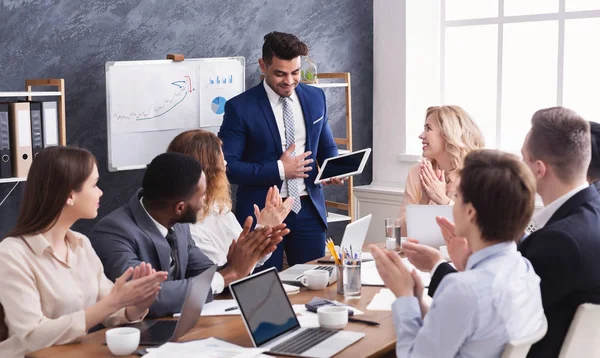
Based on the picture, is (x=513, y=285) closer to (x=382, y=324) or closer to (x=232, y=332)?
(x=382, y=324)

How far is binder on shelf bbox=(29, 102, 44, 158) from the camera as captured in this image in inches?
158

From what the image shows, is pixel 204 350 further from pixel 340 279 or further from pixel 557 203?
pixel 557 203

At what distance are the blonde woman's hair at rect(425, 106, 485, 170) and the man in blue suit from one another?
1.98 feet

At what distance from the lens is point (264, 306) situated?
2395 mm

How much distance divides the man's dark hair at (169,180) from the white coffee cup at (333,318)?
2.13ft

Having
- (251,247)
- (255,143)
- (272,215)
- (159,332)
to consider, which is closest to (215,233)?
(272,215)

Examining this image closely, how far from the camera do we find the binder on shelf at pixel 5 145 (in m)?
3.89

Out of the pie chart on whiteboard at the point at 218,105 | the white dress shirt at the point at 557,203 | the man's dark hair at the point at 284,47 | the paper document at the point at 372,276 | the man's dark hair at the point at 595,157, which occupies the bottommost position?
the paper document at the point at 372,276

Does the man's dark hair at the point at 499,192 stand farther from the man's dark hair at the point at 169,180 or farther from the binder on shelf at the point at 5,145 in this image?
the binder on shelf at the point at 5,145

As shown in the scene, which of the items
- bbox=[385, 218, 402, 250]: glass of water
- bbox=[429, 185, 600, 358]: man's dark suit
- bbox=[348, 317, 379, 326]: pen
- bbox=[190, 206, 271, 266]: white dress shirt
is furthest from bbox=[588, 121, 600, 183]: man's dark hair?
bbox=[190, 206, 271, 266]: white dress shirt

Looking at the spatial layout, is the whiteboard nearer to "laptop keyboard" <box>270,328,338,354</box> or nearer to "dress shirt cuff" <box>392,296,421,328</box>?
"laptop keyboard" <box>270,328,338,354</box>

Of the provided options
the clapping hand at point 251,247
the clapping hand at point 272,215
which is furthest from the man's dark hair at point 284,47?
the clapping hand at point 251,247

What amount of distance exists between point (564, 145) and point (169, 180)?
1278 mm

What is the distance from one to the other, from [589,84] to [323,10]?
1.87 metres
